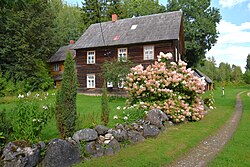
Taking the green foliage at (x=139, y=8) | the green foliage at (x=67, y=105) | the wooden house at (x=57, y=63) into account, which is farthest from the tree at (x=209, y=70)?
the green foliage at (x=67, y=105)

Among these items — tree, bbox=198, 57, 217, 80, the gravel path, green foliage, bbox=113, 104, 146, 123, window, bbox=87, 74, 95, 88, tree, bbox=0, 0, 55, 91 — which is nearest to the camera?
the gravel path

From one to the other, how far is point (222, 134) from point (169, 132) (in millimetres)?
2100

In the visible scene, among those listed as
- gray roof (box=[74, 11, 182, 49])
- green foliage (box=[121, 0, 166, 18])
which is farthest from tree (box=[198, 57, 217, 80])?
gray roof (box=[74, 11, 182, 49])

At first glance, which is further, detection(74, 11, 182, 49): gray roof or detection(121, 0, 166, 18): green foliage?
detection(121, 0, 166, 18): green foliage

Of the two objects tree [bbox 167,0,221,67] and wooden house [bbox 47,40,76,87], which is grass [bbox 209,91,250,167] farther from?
wooden house [bbox 47,40,76,87]

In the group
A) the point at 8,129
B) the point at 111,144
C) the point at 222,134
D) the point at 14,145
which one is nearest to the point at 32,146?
the point at 14,145

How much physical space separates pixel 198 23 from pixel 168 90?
23.4 meters

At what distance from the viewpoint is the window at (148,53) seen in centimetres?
2298

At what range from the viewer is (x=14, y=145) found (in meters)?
5.22

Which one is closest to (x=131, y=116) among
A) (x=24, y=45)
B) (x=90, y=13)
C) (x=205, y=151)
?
(x=205, y=151)

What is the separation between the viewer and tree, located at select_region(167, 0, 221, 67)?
31.4 meters

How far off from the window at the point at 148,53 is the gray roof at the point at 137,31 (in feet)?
3.12

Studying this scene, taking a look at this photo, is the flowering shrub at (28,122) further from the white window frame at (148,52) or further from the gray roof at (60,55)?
the gray roof at (60,55)

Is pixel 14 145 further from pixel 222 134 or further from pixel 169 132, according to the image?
pixel 222 134
